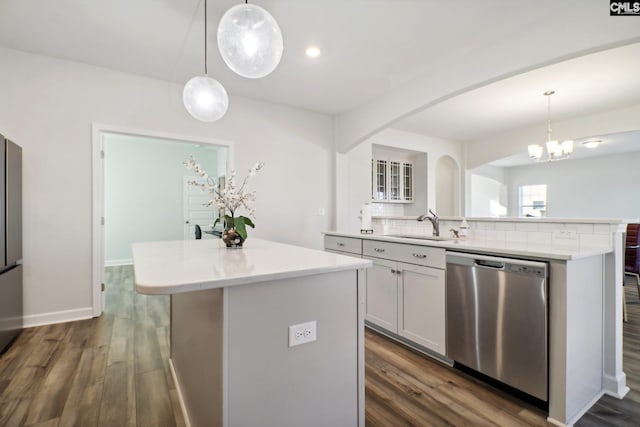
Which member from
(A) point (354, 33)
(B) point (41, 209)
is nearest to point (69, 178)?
(B) point (41, 209)

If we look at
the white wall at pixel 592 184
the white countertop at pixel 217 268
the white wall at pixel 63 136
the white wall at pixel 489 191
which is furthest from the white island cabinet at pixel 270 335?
the white wall at pixel 592 184

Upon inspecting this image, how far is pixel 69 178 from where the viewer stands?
10.3 feet

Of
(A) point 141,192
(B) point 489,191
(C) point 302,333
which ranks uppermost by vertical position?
(B) point 489,191

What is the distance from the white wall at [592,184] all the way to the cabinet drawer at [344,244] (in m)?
7.06

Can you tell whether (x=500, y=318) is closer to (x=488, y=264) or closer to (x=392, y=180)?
(x=488, y=264)

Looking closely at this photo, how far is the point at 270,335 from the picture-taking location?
1.21m

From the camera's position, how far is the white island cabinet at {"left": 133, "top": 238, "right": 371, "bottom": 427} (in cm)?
112

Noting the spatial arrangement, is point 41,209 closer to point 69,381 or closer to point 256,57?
point 69,381

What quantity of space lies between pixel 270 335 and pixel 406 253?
1.57 metres

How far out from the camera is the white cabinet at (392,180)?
5.92m

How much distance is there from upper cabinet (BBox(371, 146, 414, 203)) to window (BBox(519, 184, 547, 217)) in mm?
4122

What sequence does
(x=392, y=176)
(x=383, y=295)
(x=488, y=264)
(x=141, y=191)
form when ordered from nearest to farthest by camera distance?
1. (x=488, y=264)
2. (x=383, y=295)
3. (x=392, y=176)
4. (x=141, y=191)

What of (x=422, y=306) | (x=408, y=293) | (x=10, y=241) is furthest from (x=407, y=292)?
(x=10, y=241)

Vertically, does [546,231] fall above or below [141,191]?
below
